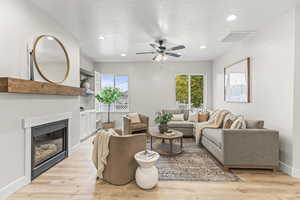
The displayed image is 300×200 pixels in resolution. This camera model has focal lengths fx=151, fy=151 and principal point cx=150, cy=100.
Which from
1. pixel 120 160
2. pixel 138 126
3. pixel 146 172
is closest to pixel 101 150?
pixel 120 160

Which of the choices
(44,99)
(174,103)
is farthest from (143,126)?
(44,99)

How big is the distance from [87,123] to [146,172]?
129 inches

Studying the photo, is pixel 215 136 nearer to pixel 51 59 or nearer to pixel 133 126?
pixel 133 126

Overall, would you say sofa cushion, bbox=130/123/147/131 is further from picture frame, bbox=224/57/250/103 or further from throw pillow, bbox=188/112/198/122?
picture frame, bbox=224/57/250/103

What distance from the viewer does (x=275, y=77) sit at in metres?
2.83

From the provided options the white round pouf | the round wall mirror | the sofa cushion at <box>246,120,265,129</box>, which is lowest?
the white round pouf

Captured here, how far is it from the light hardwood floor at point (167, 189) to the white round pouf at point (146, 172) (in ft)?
0.32

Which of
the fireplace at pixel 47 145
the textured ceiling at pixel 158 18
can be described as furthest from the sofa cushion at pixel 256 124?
the fireplace at pixel 47 145

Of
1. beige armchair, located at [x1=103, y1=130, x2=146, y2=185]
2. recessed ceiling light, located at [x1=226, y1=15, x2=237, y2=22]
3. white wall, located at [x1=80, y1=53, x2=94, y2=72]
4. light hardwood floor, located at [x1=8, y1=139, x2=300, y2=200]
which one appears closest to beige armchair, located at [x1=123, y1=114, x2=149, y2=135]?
light hardwood floor, located at [x1=8, y1=139, x2=300, y2=200]

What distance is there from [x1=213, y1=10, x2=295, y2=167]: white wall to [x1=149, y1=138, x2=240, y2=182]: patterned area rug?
1160mm

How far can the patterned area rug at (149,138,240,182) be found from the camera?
2.46 metres

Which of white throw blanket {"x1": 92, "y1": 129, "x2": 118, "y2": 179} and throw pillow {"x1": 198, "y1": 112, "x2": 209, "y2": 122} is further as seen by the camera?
throw pillow {"x1": 198, "y1": 112, "x2": 209, "y2": 122}

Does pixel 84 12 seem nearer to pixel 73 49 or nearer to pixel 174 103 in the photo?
pixel 73 49

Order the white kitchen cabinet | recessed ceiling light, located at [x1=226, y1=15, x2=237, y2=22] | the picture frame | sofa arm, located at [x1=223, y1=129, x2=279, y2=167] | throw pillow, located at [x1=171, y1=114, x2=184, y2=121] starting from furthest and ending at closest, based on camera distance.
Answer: throw pillow, located at [x1=171, y1=114, x2=184, y2=121] < the white kitchen cabinet < the picture frame < recessed ceiling light, located at [x1=226, y1=15, x2=237, y2=22] < sofa arm, located at [x1=223, y1=129, x2=279, y2=167]
